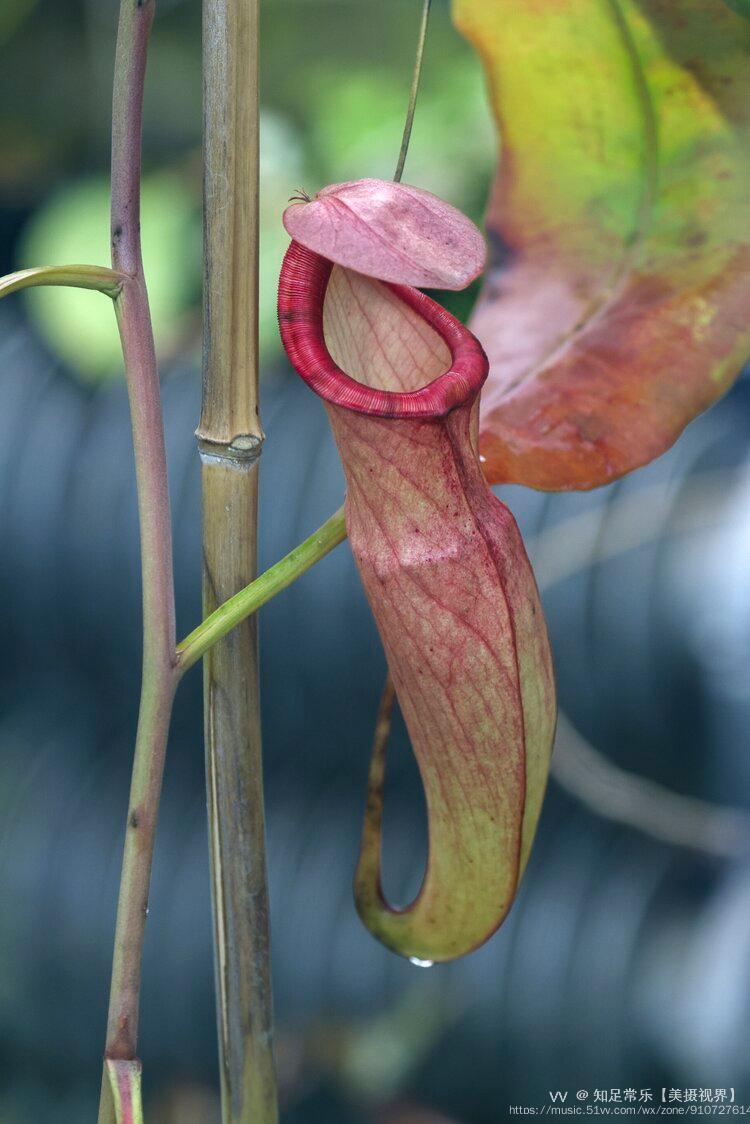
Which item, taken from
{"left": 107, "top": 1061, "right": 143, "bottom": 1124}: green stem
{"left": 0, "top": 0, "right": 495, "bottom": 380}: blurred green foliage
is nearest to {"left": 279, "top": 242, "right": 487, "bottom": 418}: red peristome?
{"left": 107, "top": 1061, "right": 143, "bottom": 1124}: green stem

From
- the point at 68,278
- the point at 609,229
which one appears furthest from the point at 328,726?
the point at 68,278

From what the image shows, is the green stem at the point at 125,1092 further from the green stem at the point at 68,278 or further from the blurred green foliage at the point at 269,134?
the blurred green foliage at the point at 269,134

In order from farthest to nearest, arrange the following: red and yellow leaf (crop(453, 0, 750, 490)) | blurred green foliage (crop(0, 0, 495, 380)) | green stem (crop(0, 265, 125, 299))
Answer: blurred green foliage (crop(0, 0, 495, 380)) < red and yellow leaf (crop(453, 0, 750, 490)) < green stem (crop(0, 265, 125, 299))

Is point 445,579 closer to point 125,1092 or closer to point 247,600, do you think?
point 247,600

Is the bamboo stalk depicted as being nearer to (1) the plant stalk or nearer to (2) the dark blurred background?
(1) the plant stalk

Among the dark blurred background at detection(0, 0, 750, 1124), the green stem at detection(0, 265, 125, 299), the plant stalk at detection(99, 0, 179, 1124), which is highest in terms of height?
the green stem at detection(0, 265, 125, 299)

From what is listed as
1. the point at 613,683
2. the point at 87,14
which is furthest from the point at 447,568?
the point at 87,14

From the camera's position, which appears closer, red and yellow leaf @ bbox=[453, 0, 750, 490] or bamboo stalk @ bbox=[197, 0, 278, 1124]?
bamboo stalk @ bbox=[197, 0, 278, 1124]

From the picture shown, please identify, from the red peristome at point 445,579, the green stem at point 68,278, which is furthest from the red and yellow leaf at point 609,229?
the green stem at point 68,278
